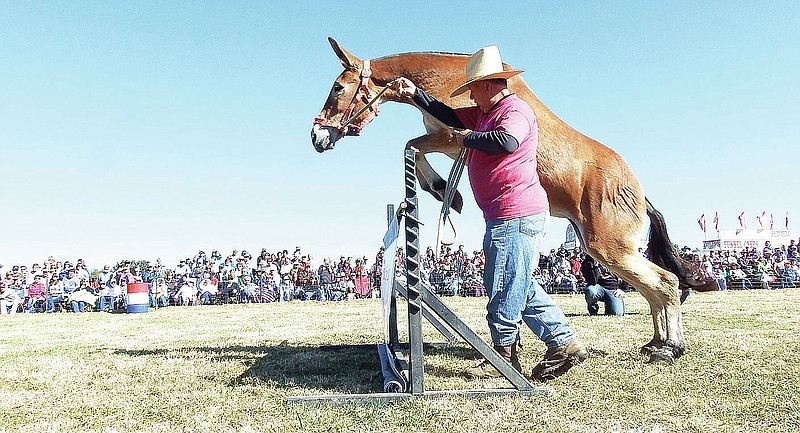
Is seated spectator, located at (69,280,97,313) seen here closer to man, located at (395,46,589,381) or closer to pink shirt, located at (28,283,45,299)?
pink shirt, located at (28,283,45,299)

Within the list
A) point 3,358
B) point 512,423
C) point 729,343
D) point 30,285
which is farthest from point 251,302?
point 512,423

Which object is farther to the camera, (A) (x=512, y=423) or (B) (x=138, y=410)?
(B) (x=138, y=410)

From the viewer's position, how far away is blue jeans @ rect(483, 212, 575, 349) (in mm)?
3805

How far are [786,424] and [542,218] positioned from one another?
5.62 feet

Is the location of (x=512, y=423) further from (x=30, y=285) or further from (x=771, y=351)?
(x=30, y=285)

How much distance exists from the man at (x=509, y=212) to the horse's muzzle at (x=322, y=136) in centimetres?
162

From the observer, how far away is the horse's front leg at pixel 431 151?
514cm

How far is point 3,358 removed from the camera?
6086 millimetres

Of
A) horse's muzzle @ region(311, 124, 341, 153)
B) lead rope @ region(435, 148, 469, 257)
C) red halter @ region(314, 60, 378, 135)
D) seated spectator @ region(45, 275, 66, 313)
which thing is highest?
red halter @ region(314, 60, 378, 135)

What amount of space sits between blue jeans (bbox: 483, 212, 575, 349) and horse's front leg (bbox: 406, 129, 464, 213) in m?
1.16

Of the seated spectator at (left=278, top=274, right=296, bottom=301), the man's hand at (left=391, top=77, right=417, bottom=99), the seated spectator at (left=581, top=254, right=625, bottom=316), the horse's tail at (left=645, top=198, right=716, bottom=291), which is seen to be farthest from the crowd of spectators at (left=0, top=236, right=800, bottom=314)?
the man's hand at (left=391, top=77, right=417, bottom=99)

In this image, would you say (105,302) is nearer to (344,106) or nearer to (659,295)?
(344,106)

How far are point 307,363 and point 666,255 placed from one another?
3.75 m

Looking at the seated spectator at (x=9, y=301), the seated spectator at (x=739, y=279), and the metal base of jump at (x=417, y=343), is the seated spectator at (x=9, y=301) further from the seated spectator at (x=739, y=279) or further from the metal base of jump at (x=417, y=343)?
the seated spectator at (x=739, y=279)
